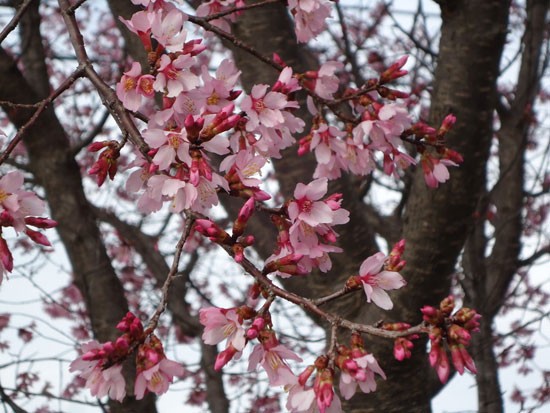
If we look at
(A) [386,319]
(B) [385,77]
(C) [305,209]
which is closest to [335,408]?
(C) [305,209]

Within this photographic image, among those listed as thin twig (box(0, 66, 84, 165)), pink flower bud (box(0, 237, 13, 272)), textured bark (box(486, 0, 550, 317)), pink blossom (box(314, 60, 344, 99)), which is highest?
textured bark (box(486, 0, 550, 317))

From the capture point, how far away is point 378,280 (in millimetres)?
1306

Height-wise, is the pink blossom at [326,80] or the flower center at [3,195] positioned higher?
the pink blossom at [326,80]

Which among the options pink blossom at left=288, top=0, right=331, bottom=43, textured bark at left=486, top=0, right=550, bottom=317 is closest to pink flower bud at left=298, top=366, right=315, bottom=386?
pink blossom at left=288, top=0, right=331, bottom=43

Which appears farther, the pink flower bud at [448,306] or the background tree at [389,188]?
the background tree at [389,188]

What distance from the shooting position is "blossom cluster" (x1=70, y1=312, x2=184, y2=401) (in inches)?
46.4

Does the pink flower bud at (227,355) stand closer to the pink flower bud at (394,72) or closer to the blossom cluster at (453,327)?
the blossom cluster at (453,327)

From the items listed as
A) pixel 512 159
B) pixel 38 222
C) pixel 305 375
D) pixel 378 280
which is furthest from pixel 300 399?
pixel 512 159

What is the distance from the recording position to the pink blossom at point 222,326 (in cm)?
118

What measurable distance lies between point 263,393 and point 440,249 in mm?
3581

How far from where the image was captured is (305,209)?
1343mm

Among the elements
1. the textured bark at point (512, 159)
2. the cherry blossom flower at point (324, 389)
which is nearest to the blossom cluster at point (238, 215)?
the cherry blossom flower at point (324, 389)

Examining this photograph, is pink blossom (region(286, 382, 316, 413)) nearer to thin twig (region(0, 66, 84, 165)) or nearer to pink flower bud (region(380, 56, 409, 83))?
thin twig (region(0, 66, 84, 165))

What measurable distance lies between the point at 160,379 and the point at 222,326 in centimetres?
19
